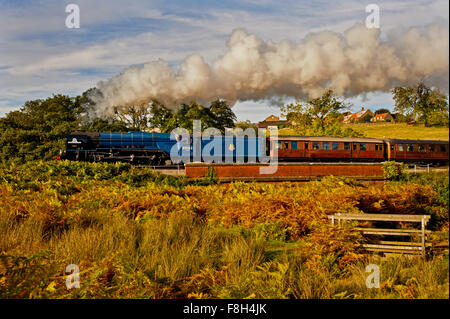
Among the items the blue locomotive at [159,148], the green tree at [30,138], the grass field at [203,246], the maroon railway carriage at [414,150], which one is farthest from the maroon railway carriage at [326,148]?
the green tree at [30,138]

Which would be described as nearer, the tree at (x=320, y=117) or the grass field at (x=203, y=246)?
the grass field at (x=203, y=246)

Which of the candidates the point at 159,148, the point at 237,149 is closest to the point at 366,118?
the point at 237,149

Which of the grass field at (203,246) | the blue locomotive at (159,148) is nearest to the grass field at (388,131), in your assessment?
the blue locomotive at (159,148)

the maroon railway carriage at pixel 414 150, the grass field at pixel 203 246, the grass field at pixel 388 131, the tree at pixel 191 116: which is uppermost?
the tree at pixel 191 116

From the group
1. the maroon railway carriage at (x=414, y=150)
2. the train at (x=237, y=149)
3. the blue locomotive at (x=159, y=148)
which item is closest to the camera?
the blue locomotive at (x=159, y=148)

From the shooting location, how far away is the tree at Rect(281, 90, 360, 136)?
88.4 feet

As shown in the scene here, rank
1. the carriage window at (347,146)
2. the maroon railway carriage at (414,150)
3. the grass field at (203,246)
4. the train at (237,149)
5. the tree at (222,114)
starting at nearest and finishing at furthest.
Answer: the grass field at (203,246), the train at (237,149), the carriage window at (347,146), the maroon railway carriage at (414,150), the tree at (222,114)

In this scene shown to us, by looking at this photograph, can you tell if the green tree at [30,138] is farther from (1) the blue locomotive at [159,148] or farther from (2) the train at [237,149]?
(2) the train at [237,149]

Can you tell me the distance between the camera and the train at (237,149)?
70.2 ft

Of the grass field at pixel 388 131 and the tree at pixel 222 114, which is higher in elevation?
the tree at pixel 222 114

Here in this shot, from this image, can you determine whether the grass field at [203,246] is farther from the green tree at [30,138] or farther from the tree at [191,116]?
the tree at [191,116]

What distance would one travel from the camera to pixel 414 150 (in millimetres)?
24203

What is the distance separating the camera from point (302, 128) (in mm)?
29422

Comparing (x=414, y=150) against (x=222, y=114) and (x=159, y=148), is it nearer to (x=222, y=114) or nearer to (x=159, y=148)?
(x=159, y=148)
